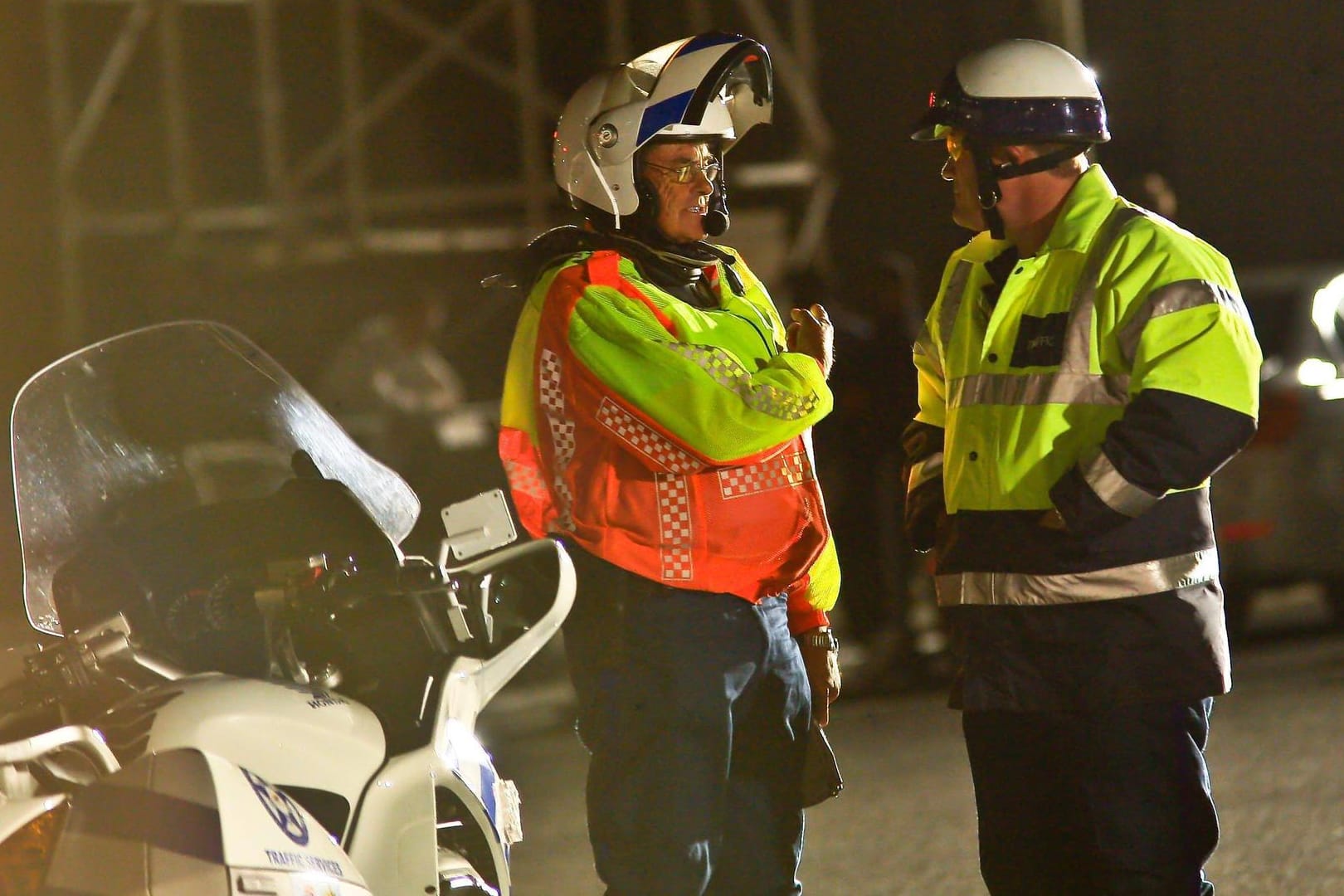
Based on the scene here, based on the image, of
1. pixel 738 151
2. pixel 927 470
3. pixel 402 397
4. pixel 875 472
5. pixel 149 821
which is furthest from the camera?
pixel 738 151

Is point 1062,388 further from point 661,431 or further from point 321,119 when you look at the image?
point 321,119

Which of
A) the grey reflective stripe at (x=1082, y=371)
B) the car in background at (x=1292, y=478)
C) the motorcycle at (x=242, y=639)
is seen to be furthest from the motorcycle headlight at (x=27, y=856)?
the car in background at (x=1292, y=478)

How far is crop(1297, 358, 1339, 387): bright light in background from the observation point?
27.2 feet

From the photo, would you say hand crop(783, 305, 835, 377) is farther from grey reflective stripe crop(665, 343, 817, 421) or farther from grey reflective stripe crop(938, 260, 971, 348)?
grey reflective stripe crop(938, 260, 971, 348)

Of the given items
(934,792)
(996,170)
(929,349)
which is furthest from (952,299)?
(934,792)

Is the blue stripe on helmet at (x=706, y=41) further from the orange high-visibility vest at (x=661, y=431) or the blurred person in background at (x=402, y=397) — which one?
the blurred person in background at (x=402, y=397)

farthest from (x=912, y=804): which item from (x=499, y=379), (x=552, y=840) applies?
(x=499, y=379)

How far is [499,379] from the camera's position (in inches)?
575

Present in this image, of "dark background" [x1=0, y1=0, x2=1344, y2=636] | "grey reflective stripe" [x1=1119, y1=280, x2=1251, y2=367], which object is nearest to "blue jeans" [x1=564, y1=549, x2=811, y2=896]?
"grey reflective stripe" [x1=1119, y1=280, x2=1251, y2=367]

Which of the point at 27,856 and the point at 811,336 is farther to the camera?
the point at 811,336

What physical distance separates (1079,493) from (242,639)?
56.6 inches

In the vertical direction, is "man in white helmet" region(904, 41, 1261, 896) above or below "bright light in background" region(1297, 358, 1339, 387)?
above

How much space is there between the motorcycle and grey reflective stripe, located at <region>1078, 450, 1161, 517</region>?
92 centimetres

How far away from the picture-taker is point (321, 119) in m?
15.5
